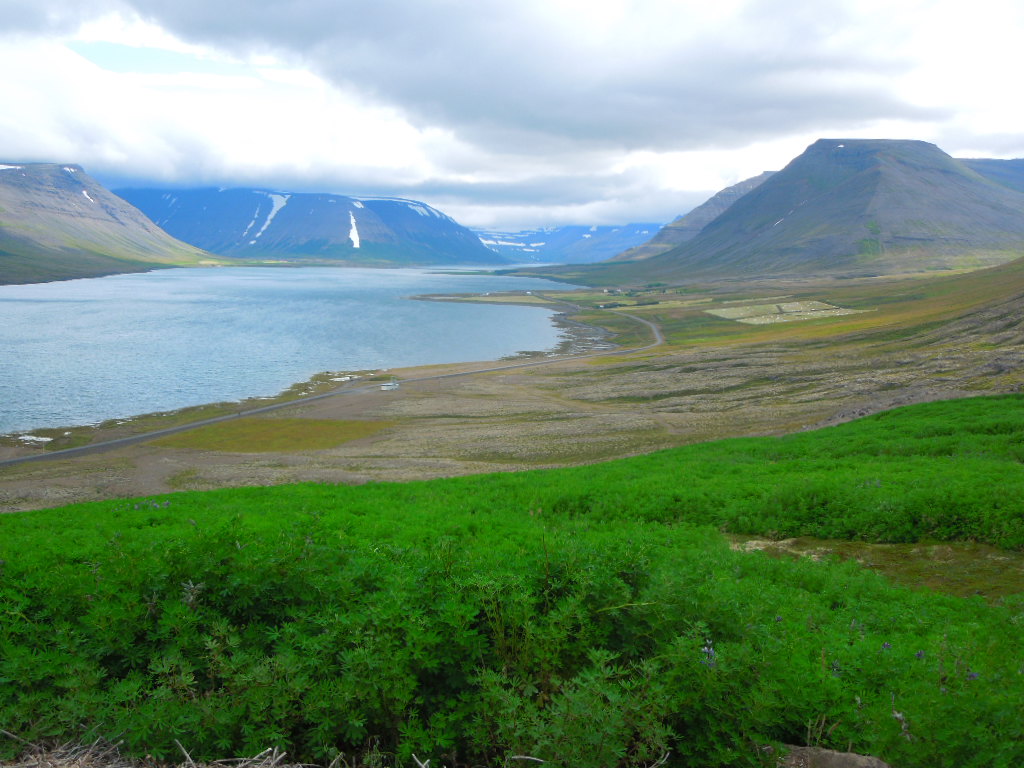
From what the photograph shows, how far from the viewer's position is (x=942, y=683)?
268 inches

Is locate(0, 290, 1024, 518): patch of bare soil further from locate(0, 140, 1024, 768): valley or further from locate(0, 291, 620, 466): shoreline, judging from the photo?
locate(0, 140, 1024, 768): valley

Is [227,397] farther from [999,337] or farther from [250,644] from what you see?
[999,337]

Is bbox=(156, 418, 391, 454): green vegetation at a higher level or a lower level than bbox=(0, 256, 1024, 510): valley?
lower

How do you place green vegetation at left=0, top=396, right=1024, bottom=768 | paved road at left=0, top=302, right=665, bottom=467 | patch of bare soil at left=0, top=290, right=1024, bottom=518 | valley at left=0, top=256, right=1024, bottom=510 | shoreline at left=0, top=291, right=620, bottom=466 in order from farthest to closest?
1. shoreline at left=0, top=291, right=620, bottom=466
2. paved road at left=0, top=302, right=665, bottom=467
3. valley at left=0, top=256, right=1024, bottom=510
4. patch of bare soil at left=0, top=290, right=1024, bottom=518
5. green vegetation at left=0, top=396, right=1024, bottom=768

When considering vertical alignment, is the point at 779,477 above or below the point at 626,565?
below

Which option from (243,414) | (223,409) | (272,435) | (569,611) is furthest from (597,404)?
(569,611)

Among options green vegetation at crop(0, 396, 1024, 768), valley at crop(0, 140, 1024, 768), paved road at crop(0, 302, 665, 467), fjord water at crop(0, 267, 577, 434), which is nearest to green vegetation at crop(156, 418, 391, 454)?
paved road at crop(0, 302, 665, 467)

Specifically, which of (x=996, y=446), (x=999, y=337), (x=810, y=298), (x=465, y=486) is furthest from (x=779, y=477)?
(x=810, y=298)

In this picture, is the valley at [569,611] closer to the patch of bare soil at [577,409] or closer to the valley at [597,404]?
the patch of bare soil at [577,409]

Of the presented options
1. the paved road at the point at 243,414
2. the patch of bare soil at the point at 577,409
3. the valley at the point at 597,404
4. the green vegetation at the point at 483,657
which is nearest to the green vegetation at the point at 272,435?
the valley at the point at 597,404

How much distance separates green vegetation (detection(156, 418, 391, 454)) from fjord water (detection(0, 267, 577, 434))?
1029cm

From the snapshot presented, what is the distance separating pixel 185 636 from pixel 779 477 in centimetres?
1741

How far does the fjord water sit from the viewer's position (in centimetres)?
6134

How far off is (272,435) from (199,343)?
52.8 metres
